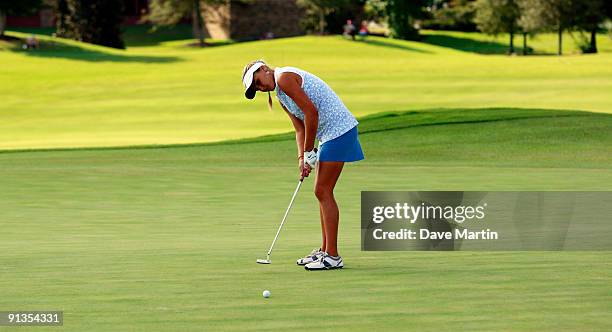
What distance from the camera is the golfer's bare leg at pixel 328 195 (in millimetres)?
11188

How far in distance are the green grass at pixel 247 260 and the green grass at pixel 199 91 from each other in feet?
46.1

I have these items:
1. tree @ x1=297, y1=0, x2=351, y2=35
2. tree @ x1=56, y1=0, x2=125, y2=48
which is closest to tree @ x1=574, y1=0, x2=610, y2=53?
tree @ x1=297, y1=0, x2=351, y2=35

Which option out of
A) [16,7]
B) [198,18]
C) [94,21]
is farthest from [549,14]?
[16,7]

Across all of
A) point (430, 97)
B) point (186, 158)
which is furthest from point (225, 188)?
point (430, 97)

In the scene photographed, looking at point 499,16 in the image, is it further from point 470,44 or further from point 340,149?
point 340,149

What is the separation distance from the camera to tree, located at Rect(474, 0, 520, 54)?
92.2 m

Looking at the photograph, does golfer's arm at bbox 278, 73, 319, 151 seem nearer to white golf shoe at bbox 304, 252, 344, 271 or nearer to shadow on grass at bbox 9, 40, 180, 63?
white golf shoe at bbox 304, 252, 344, 271

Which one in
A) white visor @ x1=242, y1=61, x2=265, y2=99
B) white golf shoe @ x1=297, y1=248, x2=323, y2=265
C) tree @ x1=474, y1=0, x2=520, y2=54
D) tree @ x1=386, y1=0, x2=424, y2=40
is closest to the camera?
white visor @ x1=242, y1=61, x2=265, y2=99

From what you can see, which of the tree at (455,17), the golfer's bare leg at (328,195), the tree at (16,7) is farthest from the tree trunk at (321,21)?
the golfer's bare leg at (328,195)

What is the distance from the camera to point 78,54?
7188cm

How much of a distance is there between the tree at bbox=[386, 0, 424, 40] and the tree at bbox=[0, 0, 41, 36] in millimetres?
29334

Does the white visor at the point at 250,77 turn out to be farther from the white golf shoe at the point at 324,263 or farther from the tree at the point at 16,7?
the tree at the point at 16,7

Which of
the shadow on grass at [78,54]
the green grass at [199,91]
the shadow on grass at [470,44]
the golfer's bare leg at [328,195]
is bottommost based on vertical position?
the shadow on grass at [470,44]

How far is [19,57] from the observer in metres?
67.3
